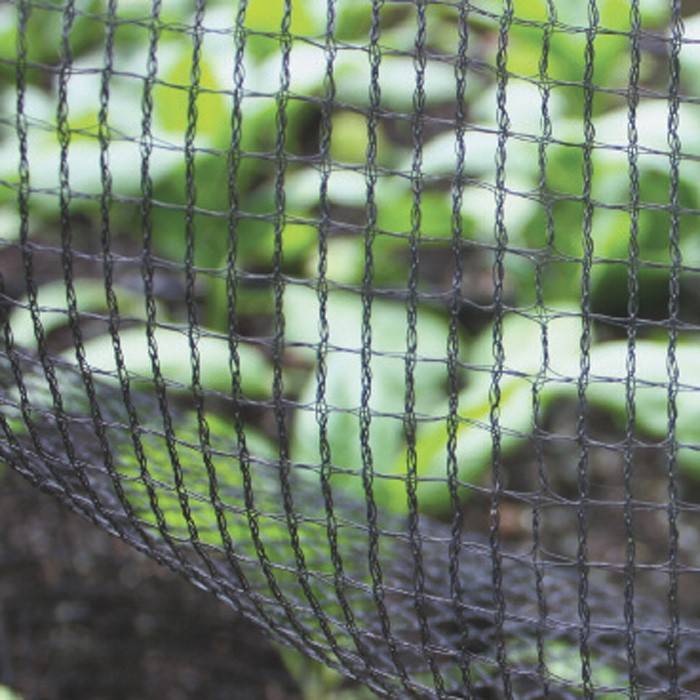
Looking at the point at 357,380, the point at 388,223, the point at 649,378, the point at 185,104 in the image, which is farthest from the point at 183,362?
the point at 649,378

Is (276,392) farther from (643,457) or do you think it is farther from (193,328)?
(643,457)

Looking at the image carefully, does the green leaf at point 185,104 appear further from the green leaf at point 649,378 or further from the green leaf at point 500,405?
the green leaf at point 649,378

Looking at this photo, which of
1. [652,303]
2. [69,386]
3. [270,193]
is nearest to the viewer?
[69,386]

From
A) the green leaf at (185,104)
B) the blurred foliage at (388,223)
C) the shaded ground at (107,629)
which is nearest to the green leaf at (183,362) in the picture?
the blurred foliage at (388,223)

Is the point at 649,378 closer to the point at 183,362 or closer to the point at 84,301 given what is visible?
the point at 183,362

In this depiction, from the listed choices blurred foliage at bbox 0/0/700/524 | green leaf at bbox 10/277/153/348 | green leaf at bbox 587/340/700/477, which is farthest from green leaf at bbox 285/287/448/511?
green leaf at bbox 10/277/153/348

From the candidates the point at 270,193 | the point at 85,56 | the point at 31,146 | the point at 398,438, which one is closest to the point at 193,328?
the point at 398,438
